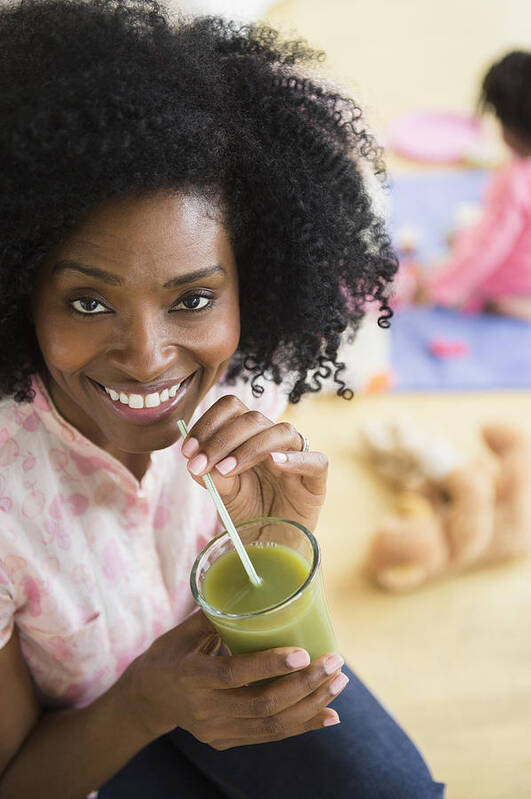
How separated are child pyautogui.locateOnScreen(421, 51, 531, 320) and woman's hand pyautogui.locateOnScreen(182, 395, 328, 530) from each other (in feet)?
6.58

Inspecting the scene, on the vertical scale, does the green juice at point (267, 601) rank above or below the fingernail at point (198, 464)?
below

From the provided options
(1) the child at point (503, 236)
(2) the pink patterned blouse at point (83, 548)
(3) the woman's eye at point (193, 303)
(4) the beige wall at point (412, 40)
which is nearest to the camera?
(3) the woman's eye at point (193, 303)

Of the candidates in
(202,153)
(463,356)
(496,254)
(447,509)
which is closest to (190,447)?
(202,153)

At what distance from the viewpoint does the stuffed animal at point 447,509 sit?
7.12 ft

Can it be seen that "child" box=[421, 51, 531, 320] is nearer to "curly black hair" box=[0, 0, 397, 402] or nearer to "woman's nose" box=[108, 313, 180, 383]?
"curly black hair" box=[0, 0, 397, 402]

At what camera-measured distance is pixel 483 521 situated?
2191 millimetres

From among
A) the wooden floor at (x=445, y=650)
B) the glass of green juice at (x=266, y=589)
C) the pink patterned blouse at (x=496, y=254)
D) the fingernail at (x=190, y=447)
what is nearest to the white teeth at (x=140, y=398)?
the fingernail at (x=190, y=447)

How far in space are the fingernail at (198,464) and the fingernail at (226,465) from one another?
2 cm

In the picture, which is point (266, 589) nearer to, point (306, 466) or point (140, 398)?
point (306, 466)

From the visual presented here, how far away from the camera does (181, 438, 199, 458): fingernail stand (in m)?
1.09

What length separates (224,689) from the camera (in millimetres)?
1131

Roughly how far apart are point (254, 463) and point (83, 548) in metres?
0.33

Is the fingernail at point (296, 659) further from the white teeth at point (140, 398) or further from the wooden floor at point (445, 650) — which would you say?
the wooden floor at point (445, 650)

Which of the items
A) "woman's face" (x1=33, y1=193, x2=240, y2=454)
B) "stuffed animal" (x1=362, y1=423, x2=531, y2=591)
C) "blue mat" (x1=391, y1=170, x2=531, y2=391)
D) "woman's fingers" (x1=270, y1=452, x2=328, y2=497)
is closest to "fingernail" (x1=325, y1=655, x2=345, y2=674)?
"woman's fingers" (x1=270, y1=452, x2=328, y2=497)
